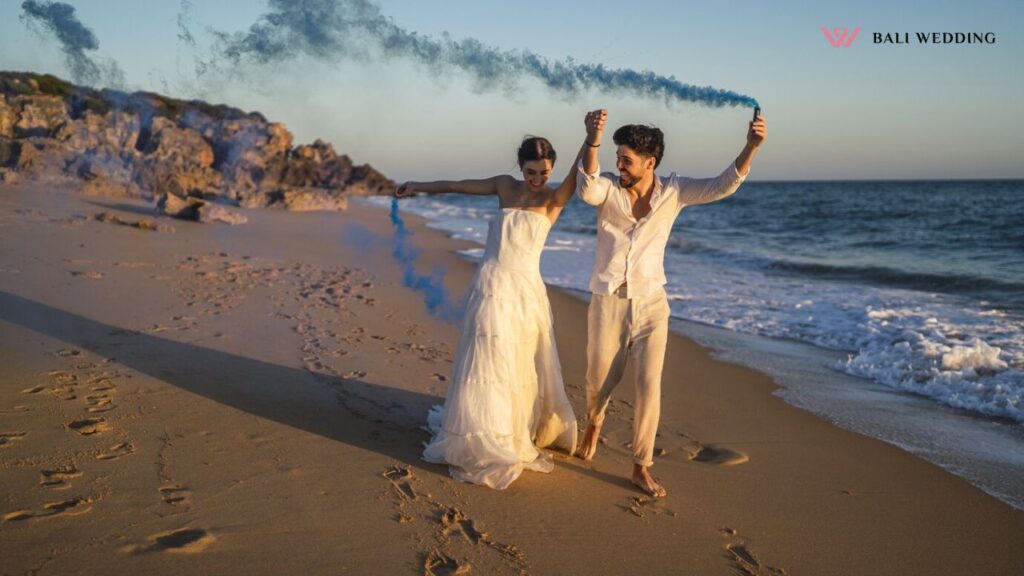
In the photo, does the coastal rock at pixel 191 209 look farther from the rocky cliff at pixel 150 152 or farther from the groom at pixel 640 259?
the groom at pixel 640 259

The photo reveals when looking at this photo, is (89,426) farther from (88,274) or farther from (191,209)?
(191,209)

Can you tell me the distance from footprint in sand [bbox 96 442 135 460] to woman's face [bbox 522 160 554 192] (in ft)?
9.35

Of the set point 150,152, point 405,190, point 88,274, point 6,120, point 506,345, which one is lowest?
point 88,274

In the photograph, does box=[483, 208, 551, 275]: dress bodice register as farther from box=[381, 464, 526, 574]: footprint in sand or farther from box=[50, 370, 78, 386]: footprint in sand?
box=[50, 370, 78, 386]: footprint in sand

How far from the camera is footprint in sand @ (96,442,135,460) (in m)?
4.29

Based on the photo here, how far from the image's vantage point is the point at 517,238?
466 cm

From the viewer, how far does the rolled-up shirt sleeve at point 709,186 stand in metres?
4.43

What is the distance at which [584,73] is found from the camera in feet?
19.3

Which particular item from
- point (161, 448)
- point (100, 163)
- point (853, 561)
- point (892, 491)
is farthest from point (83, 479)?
point (100, 163)

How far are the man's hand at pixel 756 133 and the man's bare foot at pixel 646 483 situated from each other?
Result: 2073mm

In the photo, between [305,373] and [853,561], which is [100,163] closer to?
[305,373]

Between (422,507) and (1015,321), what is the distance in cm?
1058

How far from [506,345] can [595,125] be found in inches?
55.2

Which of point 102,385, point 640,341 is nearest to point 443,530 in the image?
point 640,341
